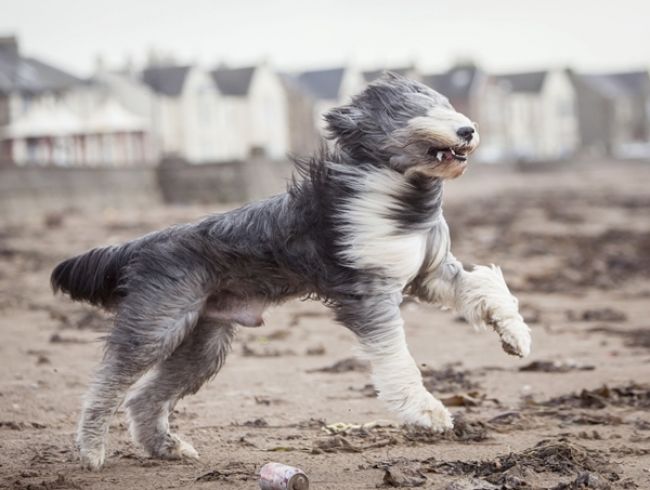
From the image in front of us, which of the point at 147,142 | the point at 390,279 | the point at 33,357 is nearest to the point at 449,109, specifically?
the point at 390,279

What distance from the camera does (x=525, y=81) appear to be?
10275cm

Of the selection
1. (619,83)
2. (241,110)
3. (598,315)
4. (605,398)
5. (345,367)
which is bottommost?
(598,315)

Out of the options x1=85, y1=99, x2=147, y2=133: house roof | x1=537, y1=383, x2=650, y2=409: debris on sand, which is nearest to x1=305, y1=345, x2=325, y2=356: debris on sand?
x1=537, y1=383, x2=650, y2=409: debris on sand

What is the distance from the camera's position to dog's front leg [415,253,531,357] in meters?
5.84

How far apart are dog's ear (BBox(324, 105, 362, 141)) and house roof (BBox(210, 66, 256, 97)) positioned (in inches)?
2653

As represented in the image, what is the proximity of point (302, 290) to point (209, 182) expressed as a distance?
27532 millimetres

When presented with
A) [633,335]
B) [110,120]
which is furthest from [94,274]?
[110,120]

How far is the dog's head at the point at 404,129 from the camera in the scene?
18.3ft

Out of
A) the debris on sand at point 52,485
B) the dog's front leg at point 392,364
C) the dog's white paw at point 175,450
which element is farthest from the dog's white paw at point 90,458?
the dog's front leg at point 392,364

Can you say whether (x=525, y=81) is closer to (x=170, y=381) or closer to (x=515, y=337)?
(x=170, y=381)

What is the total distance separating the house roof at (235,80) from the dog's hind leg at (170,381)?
220 feet

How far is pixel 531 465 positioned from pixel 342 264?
4.07ft

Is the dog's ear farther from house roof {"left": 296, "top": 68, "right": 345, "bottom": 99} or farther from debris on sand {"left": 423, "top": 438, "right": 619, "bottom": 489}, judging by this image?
house roof {"left": 296, "top": 68, "right": 345, "bottom": 99}

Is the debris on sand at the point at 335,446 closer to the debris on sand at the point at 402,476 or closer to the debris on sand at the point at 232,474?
the debris on sand at the point at 232,474
